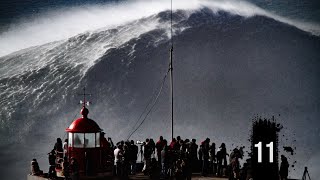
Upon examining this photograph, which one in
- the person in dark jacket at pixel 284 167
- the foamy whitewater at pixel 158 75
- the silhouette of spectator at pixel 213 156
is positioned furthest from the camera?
the foamy whitewater at pixel 158 75

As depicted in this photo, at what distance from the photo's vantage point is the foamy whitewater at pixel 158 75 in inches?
2544

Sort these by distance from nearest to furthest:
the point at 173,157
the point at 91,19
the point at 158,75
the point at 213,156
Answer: the point at 173,157, the point at 213,156, the point at 91,19, the point at 158,75

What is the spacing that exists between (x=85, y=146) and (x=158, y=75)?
179 feet

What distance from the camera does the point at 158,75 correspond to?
69.8 m

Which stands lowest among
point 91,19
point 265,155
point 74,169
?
point 74,169

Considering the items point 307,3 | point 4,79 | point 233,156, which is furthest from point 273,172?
point 4,79

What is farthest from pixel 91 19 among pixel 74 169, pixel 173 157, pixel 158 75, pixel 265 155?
pixel 74 169

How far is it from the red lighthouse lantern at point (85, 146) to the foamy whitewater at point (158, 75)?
41.9m

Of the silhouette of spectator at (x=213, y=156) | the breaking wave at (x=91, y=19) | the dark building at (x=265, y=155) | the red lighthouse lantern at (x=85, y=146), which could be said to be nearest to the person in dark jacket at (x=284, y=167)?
the dark building at (x=265, y=155)

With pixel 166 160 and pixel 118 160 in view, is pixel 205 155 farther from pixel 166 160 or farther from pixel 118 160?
pixel 118 160

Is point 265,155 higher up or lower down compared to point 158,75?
lower down

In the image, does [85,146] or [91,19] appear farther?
[91,19]

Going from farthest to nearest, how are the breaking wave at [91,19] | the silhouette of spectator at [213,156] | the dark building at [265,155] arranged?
1. the breaking wave at [91,19]
2. the silhouette of spectator at [213,156]
3. the dark building at [265,155]

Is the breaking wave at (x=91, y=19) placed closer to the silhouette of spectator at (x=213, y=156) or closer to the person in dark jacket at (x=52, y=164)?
the person in dark jacket at (x=52, y=164)
